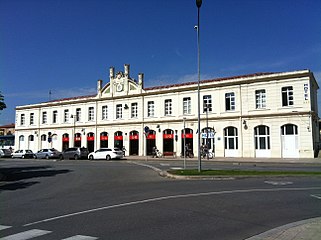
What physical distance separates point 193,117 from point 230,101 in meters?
5.23

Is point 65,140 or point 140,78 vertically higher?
point 140,78

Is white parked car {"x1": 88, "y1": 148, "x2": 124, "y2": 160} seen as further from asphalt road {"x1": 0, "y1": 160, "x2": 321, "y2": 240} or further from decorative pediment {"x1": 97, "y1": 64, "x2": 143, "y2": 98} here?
asphalt road {"x1": 0, "y1": 160, "x2": 321, "y2": 240}

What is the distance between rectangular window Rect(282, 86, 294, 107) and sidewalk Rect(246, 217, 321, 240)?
3033cm

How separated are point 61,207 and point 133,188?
435cm

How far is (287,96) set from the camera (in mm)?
35062

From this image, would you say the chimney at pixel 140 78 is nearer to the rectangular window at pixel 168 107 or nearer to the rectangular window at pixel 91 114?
the rectangular window at pixel 168 107

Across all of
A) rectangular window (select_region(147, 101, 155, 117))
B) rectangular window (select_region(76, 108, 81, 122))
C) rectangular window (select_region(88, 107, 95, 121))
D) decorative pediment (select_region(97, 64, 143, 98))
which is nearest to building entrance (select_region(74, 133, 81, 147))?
rectangular window (select_region(76, 108, 81, 122))

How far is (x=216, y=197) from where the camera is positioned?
418 inches

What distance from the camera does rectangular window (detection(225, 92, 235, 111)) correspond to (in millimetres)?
38594

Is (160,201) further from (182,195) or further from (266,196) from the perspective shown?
(266,196)

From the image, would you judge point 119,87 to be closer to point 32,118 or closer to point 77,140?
point 77,140

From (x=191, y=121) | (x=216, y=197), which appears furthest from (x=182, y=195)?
(x=191, y=121)

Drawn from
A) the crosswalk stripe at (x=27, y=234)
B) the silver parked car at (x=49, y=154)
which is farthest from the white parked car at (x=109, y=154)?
the crosswalk stripe at (x=27, y=234)

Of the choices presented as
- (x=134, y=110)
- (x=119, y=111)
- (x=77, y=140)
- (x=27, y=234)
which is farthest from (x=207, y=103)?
(x=27, y=234)
